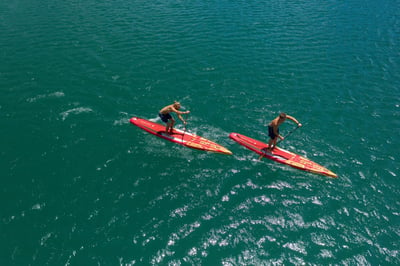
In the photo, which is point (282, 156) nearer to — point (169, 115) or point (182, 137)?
point (182, 137)

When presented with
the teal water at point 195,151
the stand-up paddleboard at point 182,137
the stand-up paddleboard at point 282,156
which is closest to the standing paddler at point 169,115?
the stand-up paddleboard at point 182,137

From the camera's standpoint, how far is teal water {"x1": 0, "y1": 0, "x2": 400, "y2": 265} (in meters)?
16.2

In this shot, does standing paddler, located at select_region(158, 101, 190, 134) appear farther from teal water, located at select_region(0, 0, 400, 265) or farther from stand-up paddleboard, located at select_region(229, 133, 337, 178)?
stand-up paddleboard, located at select_region(229, 133, 337, 178)

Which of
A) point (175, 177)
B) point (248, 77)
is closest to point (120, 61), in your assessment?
point (248, 77)

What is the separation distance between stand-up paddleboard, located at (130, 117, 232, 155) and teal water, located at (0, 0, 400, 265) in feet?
2.18

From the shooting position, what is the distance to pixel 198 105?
92.0 feet

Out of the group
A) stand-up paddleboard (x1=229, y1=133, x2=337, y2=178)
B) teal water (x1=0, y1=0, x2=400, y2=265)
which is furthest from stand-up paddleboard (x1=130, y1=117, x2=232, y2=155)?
stand-up paddleboard (x1=229, y1=133, x2=337, y2=178)

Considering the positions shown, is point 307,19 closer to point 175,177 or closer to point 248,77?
point 248,77

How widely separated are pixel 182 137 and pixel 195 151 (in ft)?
6.79

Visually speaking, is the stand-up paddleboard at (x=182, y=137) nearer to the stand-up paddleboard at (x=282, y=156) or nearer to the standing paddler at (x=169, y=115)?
the standing paddler at (x=169, y=115)

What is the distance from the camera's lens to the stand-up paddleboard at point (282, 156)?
20788mm

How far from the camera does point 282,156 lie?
22.4 m

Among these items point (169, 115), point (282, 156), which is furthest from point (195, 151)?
point (282, 156)

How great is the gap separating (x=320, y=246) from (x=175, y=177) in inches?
441
